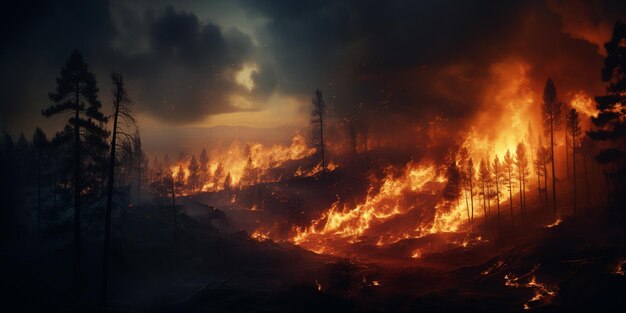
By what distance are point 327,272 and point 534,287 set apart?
73.6 feet

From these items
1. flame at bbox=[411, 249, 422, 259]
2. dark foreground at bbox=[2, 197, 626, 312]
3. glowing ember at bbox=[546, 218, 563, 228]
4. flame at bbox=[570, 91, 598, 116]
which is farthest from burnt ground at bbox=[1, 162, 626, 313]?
flame at bbox=[570, 91, 598, 116]

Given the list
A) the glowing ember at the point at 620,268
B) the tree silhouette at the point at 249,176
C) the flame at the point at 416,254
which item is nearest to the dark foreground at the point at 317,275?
the glowing ember at the point at 620,268

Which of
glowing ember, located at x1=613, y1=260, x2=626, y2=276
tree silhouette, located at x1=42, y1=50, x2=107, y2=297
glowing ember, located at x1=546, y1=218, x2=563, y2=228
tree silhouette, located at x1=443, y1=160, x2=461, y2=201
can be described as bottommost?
glowing ember, located at x1=546, y1=218, x2=563, y2=228

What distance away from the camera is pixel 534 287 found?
3200 centimetres

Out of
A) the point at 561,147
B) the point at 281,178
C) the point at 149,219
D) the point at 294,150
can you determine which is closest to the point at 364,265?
the point at 149,219

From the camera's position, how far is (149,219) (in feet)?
171

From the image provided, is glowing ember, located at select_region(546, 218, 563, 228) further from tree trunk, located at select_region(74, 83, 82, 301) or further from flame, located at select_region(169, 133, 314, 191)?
flame, located at select_region(169, 133, 314, 191)

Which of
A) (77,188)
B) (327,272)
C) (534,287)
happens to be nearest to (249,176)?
(327,272)

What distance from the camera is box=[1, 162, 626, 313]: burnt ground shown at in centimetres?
2642

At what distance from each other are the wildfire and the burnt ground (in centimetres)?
14

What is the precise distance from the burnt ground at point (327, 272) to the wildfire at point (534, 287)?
14cm

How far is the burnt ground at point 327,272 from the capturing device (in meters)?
26.4

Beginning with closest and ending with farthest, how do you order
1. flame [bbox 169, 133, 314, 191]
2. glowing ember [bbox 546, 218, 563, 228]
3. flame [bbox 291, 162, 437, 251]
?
glowing ember [bbox 546, 218, 563, 228] < flame [bbox 291, 162, 437, 251] < flame [bbox 169, 133, 314, 191]

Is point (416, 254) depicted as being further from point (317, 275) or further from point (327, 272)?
point (317, 275)
